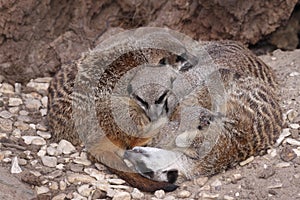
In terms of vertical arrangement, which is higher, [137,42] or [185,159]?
[137,42]

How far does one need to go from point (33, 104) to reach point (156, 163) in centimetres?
89

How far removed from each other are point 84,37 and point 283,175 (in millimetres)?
1498

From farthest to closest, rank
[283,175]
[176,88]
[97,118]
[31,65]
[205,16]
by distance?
[205,16]
[31,65]
[176,88]
[97,118]
[283,175]

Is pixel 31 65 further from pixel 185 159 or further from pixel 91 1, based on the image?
pixel 185 159

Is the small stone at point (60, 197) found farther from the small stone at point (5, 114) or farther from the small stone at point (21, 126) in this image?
the small stone at point (5, 114)

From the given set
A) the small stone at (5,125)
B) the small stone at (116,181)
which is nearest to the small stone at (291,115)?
the small stone at (116,181)

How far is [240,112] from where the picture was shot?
299 centimetres

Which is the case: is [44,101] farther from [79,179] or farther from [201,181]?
[201,181]

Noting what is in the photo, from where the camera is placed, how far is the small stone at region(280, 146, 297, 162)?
2.92m

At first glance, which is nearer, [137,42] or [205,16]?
[137,42]

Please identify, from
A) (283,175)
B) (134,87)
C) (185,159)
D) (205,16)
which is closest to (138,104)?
(134,87)

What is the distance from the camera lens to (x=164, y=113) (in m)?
3.07

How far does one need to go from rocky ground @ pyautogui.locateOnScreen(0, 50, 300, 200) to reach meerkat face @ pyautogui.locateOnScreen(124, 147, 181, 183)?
0.24 feet

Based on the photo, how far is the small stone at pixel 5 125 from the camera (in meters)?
3.16
